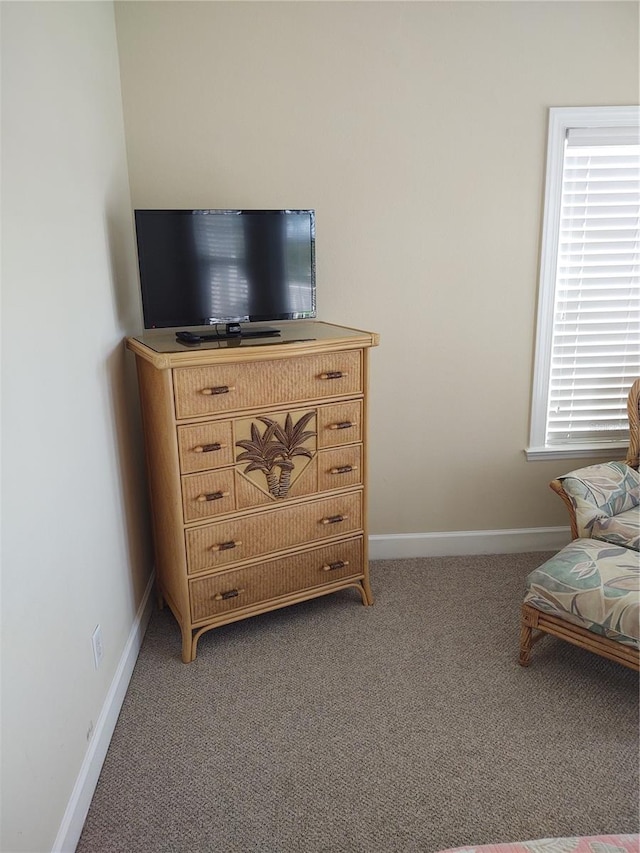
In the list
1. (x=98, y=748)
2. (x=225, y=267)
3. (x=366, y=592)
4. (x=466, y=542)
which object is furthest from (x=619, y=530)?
(x=98, y=748)

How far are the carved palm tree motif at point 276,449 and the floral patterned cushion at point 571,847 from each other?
152cm

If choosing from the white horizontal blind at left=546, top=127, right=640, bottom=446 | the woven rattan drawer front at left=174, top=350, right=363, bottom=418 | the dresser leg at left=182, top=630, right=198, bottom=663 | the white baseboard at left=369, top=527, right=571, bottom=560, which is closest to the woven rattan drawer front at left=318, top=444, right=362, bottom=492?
the woven rattan drawer front at left=174, top=350, right=363, bottom=418

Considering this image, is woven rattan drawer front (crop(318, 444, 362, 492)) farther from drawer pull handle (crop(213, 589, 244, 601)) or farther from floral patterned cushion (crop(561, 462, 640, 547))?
floral patterned cushion (crop(561, 462, 640, 547))

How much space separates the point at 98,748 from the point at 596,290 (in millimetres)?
2685

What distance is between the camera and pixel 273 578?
2500mm

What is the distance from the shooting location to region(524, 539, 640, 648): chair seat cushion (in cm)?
199

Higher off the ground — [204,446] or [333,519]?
[204,446]

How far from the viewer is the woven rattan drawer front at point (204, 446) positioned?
219 cm

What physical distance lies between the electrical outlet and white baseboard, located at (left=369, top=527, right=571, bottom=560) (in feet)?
4.87

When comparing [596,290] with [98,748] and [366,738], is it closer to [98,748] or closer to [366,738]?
[366,738]

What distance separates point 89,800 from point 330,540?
1231 mm

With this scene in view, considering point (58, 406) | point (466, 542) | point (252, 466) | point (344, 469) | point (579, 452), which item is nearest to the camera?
point (58, 406)

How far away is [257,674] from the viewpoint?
229 cm

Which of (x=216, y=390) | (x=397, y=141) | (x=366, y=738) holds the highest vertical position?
(x=397, y=141)
